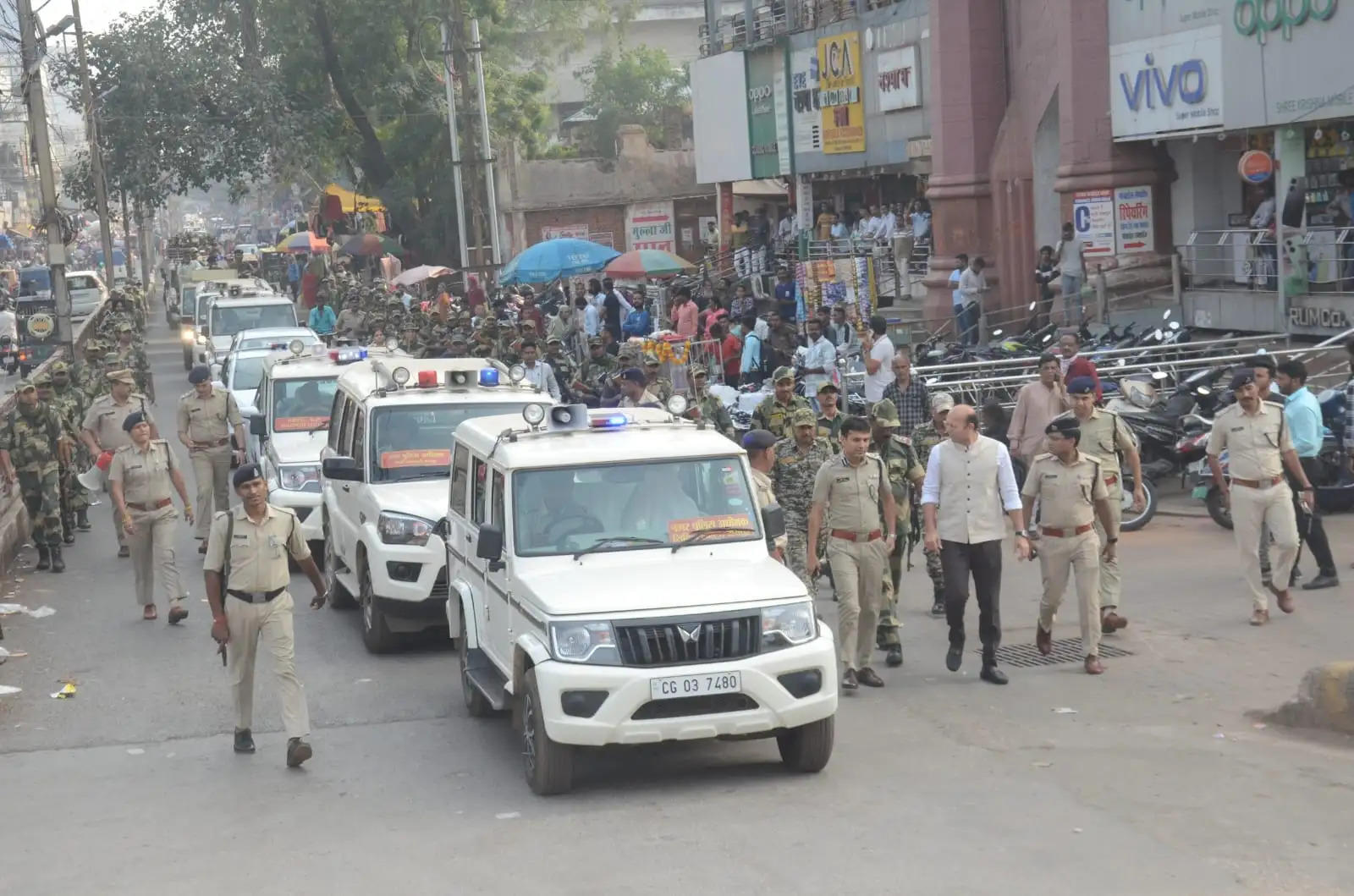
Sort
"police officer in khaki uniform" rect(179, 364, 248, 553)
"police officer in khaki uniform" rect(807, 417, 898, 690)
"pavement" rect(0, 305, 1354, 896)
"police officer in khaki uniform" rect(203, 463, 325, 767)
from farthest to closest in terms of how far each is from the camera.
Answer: "police officer in khaki uniform" rect(179, 364, 248, 553) → "police officer in khaki uniform" rect(807, 417, 898, 690) → "police officer in khaki uniform" rect(203, 463, 325, 767) → "pavement" rect(0, 305, 1354, 896)

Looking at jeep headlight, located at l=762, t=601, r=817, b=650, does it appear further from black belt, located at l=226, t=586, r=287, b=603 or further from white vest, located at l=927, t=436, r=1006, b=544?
black belt, located at l=226, t=586, r=287, b=603

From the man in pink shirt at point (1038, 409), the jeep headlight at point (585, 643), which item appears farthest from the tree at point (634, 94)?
the jeep headlight at point (585, 643)

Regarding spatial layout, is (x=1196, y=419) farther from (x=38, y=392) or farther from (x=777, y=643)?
(x=38, y=392)

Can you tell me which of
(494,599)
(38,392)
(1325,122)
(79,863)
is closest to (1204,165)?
(1325,122)

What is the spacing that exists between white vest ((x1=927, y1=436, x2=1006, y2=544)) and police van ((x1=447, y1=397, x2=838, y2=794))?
1605mm

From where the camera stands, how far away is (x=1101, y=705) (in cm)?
972

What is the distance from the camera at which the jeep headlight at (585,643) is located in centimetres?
796

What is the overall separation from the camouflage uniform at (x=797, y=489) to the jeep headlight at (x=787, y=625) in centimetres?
282

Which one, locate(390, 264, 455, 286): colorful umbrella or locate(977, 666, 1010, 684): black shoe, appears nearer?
locate(977, 666, 1010, 684): black shoe

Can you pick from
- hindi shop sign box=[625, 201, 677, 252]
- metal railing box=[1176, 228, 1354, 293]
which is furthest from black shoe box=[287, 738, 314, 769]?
hindi shop sign box=[625, 201, 677, 252]

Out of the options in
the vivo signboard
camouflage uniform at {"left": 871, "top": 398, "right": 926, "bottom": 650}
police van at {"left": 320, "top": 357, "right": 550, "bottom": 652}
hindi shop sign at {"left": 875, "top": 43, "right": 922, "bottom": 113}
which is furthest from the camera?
hindi shop sign at {"left": 875, "top": 43, "right": 922, "bottom": 113}

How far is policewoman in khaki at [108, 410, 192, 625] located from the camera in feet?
44.7

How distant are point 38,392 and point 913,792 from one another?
37.9ft

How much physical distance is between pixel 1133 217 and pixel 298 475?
43.4ft
